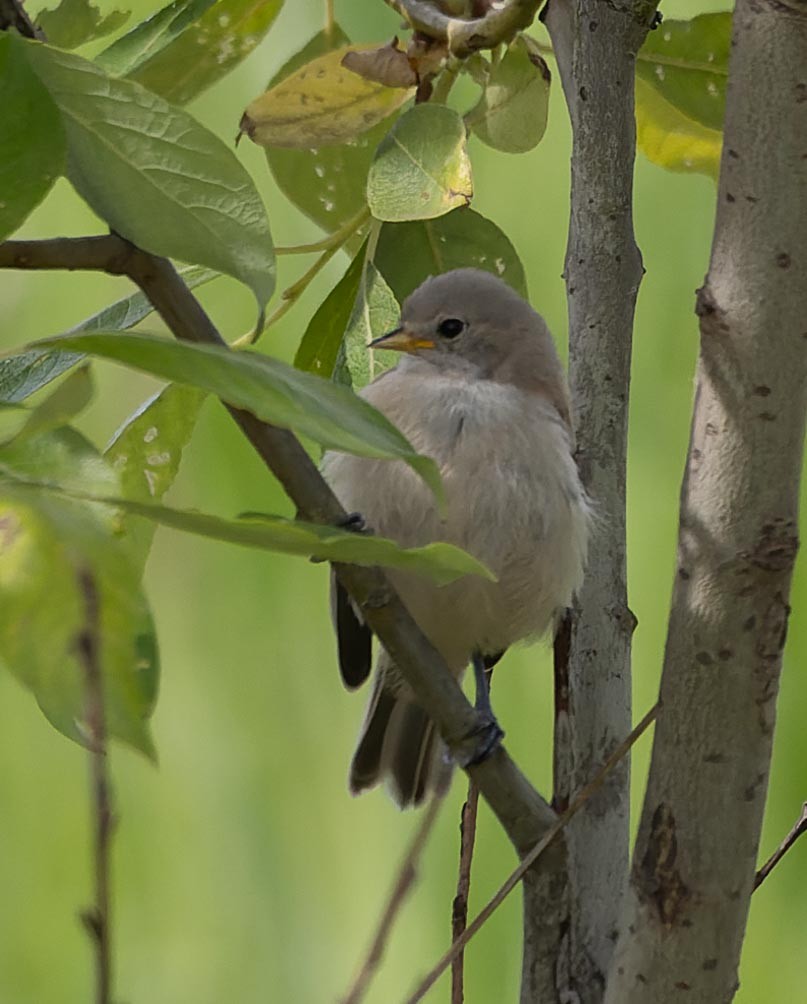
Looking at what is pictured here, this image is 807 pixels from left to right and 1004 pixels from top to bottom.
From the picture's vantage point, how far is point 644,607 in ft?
5.51

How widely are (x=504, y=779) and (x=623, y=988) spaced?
0.50 feet

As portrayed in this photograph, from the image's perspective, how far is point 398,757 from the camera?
1404 millimetres

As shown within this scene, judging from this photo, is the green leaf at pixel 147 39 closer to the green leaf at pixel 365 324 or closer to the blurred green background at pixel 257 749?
the green leaf at pixel 365 324

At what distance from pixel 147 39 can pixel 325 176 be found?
27 cm

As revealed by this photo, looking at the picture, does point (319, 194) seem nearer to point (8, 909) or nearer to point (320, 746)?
point (320, 746)

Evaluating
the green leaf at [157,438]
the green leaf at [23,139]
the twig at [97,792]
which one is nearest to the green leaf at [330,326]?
the green leaf at [157,438]

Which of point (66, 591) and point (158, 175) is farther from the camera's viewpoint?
point (158, 175)

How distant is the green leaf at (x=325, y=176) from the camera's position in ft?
3.85

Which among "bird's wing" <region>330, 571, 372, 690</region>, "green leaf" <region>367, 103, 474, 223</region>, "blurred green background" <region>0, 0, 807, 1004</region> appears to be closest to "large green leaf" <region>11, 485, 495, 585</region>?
"green leaf" <region>367, 103, 474, 223</region>

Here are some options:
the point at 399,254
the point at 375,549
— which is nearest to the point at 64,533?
the point at 375,549

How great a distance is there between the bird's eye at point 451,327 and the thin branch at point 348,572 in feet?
2.33

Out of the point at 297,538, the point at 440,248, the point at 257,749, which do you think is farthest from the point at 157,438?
the point at 257,749

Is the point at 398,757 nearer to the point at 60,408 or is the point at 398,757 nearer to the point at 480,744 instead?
the point at 480,744

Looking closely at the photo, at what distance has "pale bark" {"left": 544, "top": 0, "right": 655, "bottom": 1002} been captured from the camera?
3.24 feet
